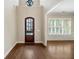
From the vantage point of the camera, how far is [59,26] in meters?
13.7

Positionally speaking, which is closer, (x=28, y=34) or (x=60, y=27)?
(x=28, y=34)

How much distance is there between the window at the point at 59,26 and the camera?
1363cm

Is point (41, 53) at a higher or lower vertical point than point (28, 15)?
lower

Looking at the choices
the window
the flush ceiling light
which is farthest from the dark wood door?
the window

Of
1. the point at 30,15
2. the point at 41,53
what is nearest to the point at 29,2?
the point at 30,15

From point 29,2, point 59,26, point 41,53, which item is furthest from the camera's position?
point 59,26

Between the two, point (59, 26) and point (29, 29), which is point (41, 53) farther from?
point (59, 26)

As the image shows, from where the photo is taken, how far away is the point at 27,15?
1238 cm

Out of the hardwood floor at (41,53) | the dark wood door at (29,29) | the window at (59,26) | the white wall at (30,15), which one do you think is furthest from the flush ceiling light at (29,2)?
the hardwood floor at (41,53)

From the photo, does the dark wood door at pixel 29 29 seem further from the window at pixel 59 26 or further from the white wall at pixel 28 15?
the window at pixel 59 26

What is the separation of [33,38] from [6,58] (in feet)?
19.8

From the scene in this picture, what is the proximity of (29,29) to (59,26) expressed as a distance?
308cm
